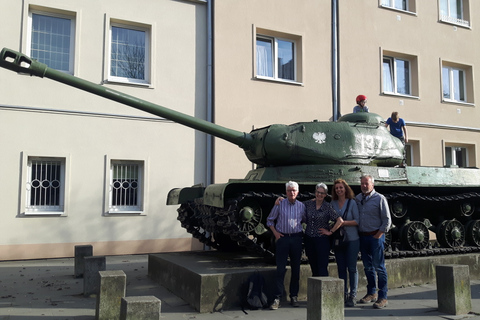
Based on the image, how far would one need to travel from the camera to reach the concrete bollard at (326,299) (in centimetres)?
530

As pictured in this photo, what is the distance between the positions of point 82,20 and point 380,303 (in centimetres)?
988

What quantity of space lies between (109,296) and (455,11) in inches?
682

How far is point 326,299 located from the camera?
5.33 m

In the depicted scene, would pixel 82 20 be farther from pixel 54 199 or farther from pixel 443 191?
pixel 443 191

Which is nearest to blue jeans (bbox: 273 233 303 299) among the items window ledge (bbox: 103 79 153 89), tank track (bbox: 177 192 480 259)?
tank track (bbox: 177 192 480 259)

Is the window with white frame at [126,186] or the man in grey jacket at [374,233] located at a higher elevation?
the window with white frame at [126,186]

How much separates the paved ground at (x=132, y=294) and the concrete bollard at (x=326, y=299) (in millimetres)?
727

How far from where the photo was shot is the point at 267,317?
19.9ft

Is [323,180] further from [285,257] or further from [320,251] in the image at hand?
[285,257]

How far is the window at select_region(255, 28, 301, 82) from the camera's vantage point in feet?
47.3

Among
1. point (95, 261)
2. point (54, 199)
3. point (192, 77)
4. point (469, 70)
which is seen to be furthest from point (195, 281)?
point (469, 70)

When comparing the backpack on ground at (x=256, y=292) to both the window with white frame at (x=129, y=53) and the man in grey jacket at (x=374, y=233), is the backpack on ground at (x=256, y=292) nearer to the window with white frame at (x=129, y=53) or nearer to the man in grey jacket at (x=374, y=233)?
the man in grey jacket at (x=374, y=233)

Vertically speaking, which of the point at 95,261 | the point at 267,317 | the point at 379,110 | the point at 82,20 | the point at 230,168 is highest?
the point at 82,20

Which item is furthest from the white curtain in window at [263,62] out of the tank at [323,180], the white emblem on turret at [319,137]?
the white emblem on turret at [319,137]
